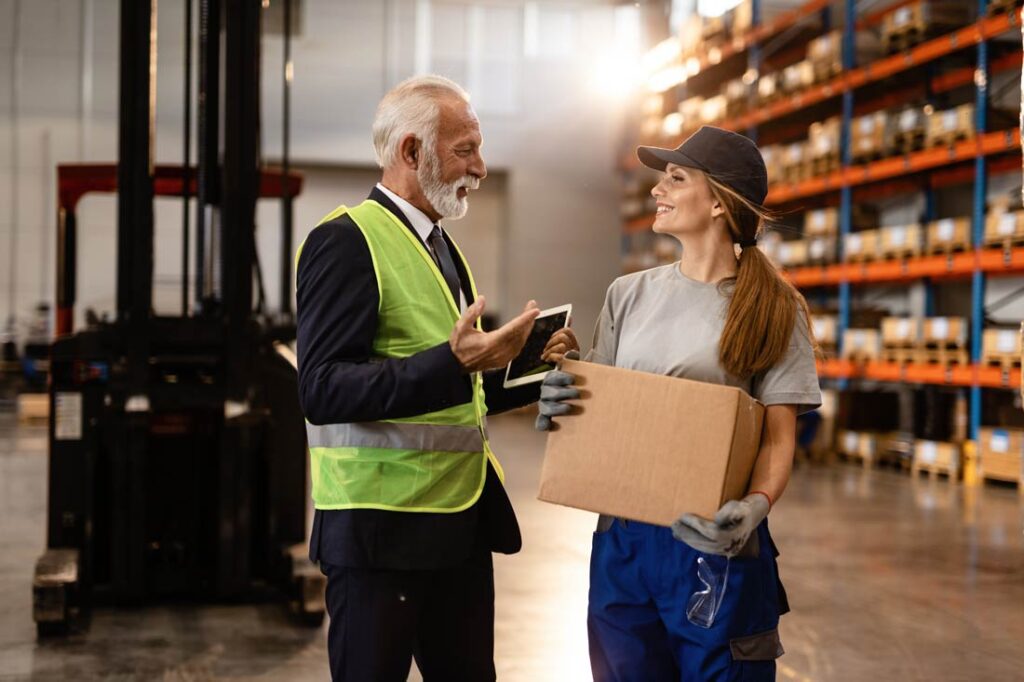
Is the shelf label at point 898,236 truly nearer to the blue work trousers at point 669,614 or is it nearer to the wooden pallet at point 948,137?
the wooden pallet at point 948,137

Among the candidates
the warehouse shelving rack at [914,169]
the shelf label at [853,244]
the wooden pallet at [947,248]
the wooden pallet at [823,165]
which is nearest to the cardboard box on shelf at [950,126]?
the warehouse shelving rack at [914,169]

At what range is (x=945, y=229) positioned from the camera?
11.2 metres

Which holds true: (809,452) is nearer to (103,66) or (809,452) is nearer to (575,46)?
(575,46)

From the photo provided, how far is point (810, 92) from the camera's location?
528 inches

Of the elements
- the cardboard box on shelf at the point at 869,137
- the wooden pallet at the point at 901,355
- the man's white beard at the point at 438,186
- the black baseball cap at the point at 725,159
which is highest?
the cardboard box on shelf at the point at 869,137

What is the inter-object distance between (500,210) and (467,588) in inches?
750

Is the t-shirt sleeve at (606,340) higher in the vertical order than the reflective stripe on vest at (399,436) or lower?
higher

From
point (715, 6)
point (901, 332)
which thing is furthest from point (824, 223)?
point (715, 6)

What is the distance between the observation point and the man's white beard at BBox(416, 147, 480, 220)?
7.77ft

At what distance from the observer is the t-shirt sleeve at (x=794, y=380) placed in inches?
87.5

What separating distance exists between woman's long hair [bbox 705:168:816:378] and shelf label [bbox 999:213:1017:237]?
8.80 metres

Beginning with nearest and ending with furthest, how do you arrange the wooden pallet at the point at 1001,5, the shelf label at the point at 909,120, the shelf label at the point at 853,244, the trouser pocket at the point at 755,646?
1. the trouser pocket at the point at 755,646
2. the wooden pallet at the point at 1001,5
3. the shelf label at the point at 909,120
4. the shelf label at the point at 853,244

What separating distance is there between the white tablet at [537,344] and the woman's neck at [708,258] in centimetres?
28

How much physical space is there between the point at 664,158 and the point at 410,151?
534 millimetres
